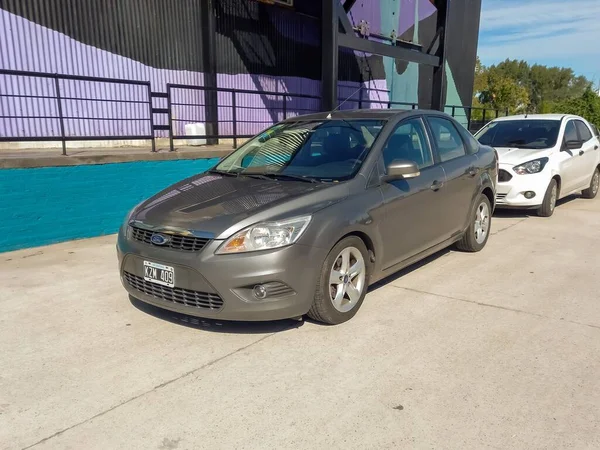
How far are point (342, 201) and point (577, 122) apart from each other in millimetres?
7463

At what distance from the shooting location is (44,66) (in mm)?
8852

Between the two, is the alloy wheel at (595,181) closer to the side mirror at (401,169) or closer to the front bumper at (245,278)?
the side mirror at (401,169)

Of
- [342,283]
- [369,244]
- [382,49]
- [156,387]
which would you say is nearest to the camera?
[156,387]

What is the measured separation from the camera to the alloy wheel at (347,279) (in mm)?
3852

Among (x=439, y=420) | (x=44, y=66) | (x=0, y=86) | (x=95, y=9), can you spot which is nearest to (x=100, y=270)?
(x=439, y=420)

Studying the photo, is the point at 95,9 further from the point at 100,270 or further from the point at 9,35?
the point at 100,270

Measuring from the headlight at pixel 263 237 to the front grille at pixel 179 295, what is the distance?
1.22 ft

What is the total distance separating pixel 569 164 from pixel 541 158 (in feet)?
2.91

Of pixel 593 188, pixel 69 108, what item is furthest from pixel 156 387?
pixel 593 188

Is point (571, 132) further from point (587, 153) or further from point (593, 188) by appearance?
point (593, 188)

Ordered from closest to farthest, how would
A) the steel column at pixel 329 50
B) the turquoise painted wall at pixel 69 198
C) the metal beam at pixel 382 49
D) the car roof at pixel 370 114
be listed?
the car roof at pixel 370 114 → the turquoise painted wall at pixel 69 198 → the steel column at pixel 329 50 → the metal beam at pixel 382 49

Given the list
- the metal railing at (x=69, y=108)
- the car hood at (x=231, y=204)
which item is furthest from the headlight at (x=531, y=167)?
the metal railing at (x=69, y=108)

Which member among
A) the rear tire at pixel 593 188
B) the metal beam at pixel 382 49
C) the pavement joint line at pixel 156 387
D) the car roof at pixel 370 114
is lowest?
the pavement joint line at pixel 156 387

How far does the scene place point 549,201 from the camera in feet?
26.7
